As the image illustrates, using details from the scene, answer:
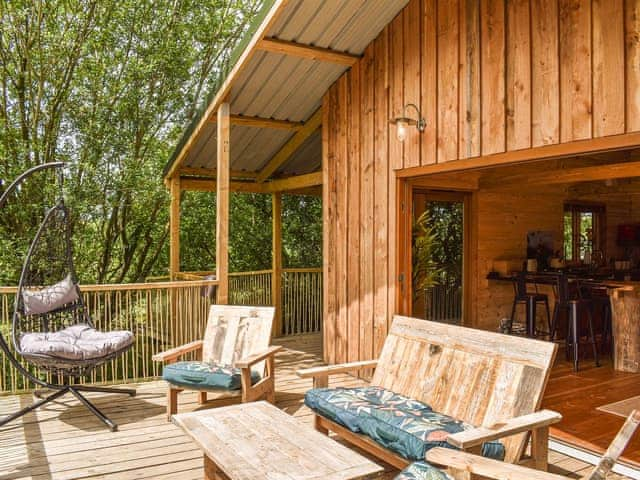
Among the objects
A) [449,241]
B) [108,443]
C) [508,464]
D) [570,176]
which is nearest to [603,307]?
[570,176]

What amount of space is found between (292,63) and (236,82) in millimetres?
679

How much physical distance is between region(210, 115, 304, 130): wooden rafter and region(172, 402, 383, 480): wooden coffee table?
4316 mm

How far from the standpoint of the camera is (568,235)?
33.0ft

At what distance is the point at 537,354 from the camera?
294cm

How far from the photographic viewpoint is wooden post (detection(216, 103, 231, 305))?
5781 millimetres

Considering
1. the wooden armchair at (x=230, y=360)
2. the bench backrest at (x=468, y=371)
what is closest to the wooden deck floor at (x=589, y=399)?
the bench backrest at (x=468, y=371)

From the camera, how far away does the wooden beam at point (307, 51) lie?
5141 millimetres

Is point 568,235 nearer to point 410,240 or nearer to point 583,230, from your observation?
point 583,230

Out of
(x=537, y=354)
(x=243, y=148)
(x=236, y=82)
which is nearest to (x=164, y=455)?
(x=537, y=354)

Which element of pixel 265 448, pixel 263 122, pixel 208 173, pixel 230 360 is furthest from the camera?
pixel 208 173

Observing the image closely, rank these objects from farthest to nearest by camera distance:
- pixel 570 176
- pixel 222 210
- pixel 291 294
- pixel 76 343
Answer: pixel 291 294, pixel 570 176, pixel 222 210, pixel 76 343

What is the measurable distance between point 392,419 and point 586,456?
1622mm

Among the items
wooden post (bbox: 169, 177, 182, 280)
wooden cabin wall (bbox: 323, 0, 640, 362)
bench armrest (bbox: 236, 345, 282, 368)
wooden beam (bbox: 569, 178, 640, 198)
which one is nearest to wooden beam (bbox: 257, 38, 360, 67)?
wooden cabin wall (bbox: 323, 0, 640, 362)

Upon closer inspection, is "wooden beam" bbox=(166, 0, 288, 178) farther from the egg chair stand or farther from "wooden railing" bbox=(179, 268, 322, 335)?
"wooden railing" bbox=(179, 268, 322, 335)
